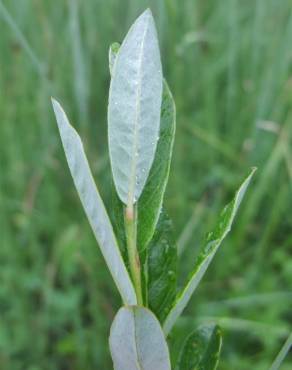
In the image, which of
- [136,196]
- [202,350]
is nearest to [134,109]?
[136,196]

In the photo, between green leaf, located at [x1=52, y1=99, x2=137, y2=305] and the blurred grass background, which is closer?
green leaf, located at [x1=52, y1=99, x2=137, y2=305]

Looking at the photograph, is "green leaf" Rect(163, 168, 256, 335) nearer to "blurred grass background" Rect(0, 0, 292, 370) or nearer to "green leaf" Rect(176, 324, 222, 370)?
"green leaf" Rect(176, 324, 222, 370)

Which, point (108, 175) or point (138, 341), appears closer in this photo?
point (138, 341)

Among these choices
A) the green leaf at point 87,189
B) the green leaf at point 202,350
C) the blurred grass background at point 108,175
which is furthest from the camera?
the blurred grass background at point 108,175

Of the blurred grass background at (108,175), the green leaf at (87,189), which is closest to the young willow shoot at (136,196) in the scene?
the green leaf at (87,189)

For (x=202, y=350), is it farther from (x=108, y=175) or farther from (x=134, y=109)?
(x=108, y=175)

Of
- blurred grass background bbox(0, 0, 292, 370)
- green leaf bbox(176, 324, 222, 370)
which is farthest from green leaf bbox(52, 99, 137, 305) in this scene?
blurred grass background bbox(0, 0, 292, 370)

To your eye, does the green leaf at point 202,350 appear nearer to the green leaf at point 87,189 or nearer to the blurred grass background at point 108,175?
the green leaf at point 87,189

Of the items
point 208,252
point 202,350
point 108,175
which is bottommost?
point 108,175
